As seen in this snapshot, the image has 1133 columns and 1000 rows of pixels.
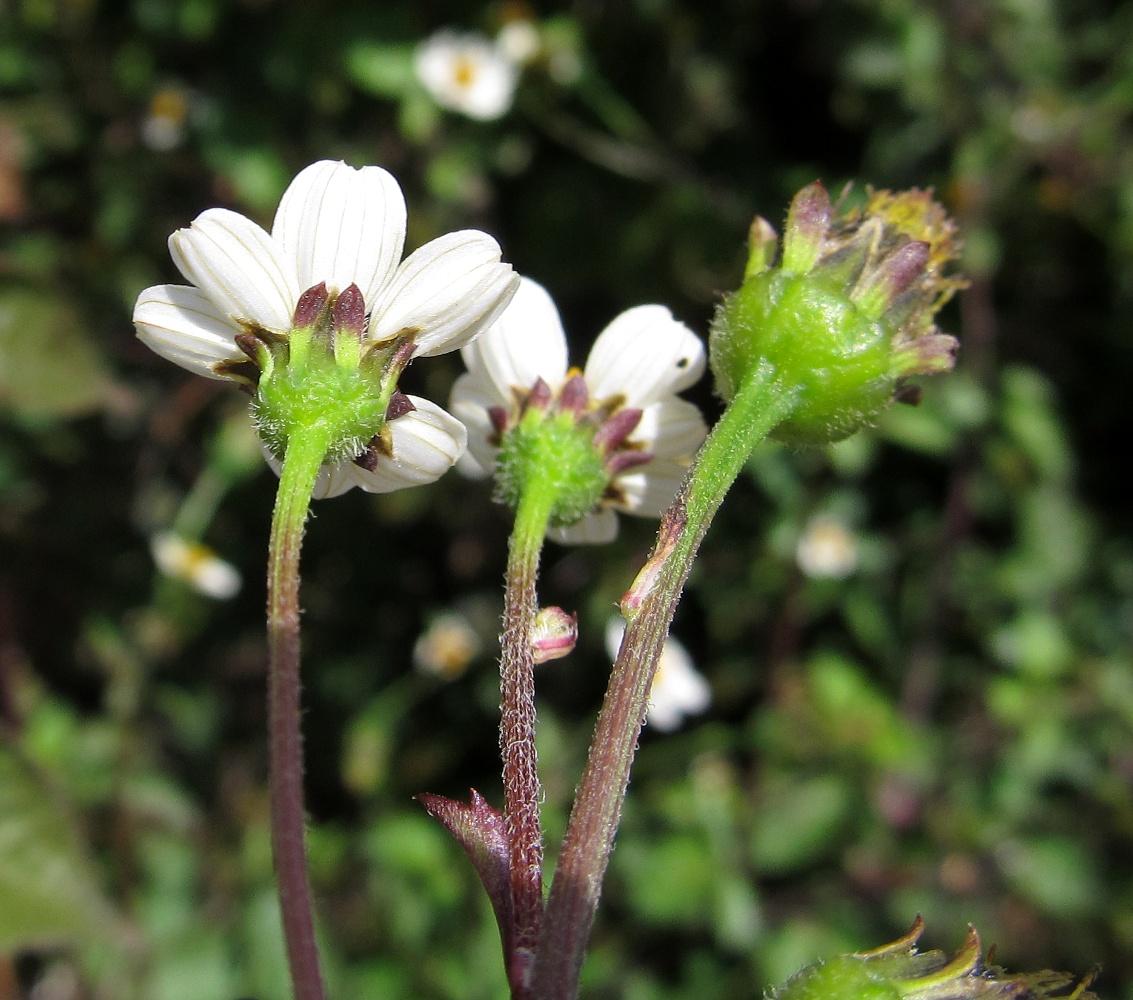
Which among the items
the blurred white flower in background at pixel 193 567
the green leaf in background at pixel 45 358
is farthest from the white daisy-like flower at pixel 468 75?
the blurred white flower in background at pixel 193 567

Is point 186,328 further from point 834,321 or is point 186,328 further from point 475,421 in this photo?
point 834,321

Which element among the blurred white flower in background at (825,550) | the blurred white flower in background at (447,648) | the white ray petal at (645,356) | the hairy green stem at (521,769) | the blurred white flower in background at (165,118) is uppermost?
the blurred white flower in background at (165,118)

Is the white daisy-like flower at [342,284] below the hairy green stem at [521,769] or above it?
above

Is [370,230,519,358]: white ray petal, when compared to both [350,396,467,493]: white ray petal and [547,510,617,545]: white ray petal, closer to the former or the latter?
[350,396,467,493]: white ray petal

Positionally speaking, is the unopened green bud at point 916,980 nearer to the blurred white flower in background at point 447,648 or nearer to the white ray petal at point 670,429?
the white ray petal at point 670,429

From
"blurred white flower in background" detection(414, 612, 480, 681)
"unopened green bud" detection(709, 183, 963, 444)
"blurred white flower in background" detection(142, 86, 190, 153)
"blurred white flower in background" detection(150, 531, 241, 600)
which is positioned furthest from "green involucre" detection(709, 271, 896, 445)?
"blurred white flower in background" detection(142, 86, 190, 153)

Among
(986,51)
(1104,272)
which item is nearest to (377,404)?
(986,51)

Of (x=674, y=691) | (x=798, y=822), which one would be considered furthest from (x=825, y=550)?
(x=798, y=822)
